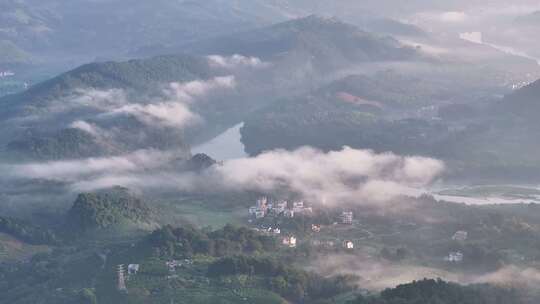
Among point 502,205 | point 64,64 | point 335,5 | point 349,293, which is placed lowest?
point 349,293

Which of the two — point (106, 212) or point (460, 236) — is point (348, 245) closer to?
point (460, 236)

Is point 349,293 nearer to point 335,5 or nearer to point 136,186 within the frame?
point 136,186

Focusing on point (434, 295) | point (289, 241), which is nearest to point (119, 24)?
point (289, 241)

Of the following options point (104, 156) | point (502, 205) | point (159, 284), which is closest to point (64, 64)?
point (104, 156)

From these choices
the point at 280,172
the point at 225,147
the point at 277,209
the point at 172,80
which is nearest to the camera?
the point at 277,209

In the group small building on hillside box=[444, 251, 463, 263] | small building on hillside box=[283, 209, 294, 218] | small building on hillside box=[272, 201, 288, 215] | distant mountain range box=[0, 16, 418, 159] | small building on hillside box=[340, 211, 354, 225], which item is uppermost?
distant mountain range box=[0, 16, 418, 159]

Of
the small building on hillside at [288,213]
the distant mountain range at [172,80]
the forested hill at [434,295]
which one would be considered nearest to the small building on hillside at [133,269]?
the forested hill at [434,295]

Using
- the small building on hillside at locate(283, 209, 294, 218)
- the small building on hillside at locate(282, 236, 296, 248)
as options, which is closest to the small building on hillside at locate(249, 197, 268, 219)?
the small building on hillside at locate(283, 209, 294, 218)

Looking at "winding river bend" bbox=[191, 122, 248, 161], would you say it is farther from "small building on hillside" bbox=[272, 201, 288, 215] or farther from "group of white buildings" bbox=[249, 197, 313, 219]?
"small building on hillside" bbox=[272, 201, 288, 215]

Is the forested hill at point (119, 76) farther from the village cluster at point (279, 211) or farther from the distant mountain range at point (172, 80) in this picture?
the village cluster at point (279, 211)
